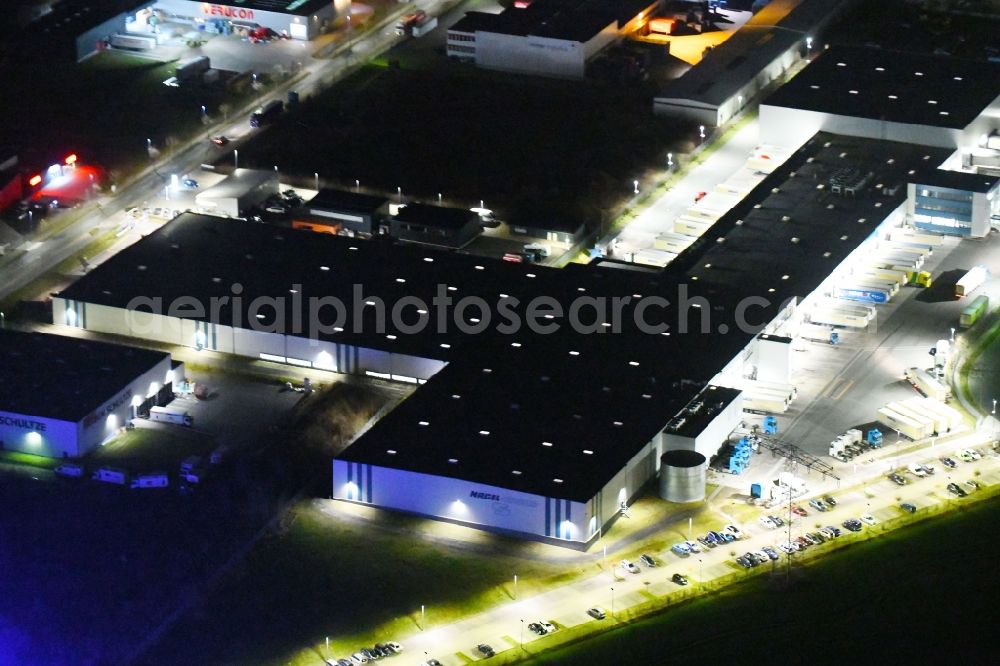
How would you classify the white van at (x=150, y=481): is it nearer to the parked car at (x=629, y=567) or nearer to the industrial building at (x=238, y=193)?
the parked car at (x=629, y=567)

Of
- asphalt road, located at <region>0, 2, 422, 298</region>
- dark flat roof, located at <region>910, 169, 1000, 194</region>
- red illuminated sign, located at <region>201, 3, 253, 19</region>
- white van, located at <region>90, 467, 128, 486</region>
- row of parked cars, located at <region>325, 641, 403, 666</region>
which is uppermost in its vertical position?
dark flat roof, located at <region>910, 169, 1000, 194</region>

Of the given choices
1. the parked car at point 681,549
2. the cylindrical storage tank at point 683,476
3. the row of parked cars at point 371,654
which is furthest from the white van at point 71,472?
the parked car at point 681,549

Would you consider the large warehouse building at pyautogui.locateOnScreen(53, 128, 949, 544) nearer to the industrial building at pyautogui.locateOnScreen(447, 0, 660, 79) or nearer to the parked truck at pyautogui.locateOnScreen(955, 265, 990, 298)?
the parked truck at pyautogui.locateOnScreen(955, 265, 990, 298)

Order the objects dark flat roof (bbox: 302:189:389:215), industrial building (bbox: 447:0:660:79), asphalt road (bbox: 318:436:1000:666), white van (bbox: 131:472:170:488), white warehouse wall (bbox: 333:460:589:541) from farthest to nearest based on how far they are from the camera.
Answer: industrial building (bbox: 447:0:660:79) → dark flat roof (bbox: 302:189:389:215) → white van (bbox: 131:472:170:488) → white warehouse wall (bbox: 333:460:589:541) → asphalt road (bbox: 318:436:1000:666)

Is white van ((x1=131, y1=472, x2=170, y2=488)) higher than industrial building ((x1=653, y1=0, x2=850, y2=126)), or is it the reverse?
white van ((x1=131, y1=472, x2=170, y2=488))

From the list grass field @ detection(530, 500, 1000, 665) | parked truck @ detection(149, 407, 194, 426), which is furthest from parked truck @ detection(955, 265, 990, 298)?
parked truck @ detection(149, 407, 194, 426)

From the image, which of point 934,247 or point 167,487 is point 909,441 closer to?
point 934,247
